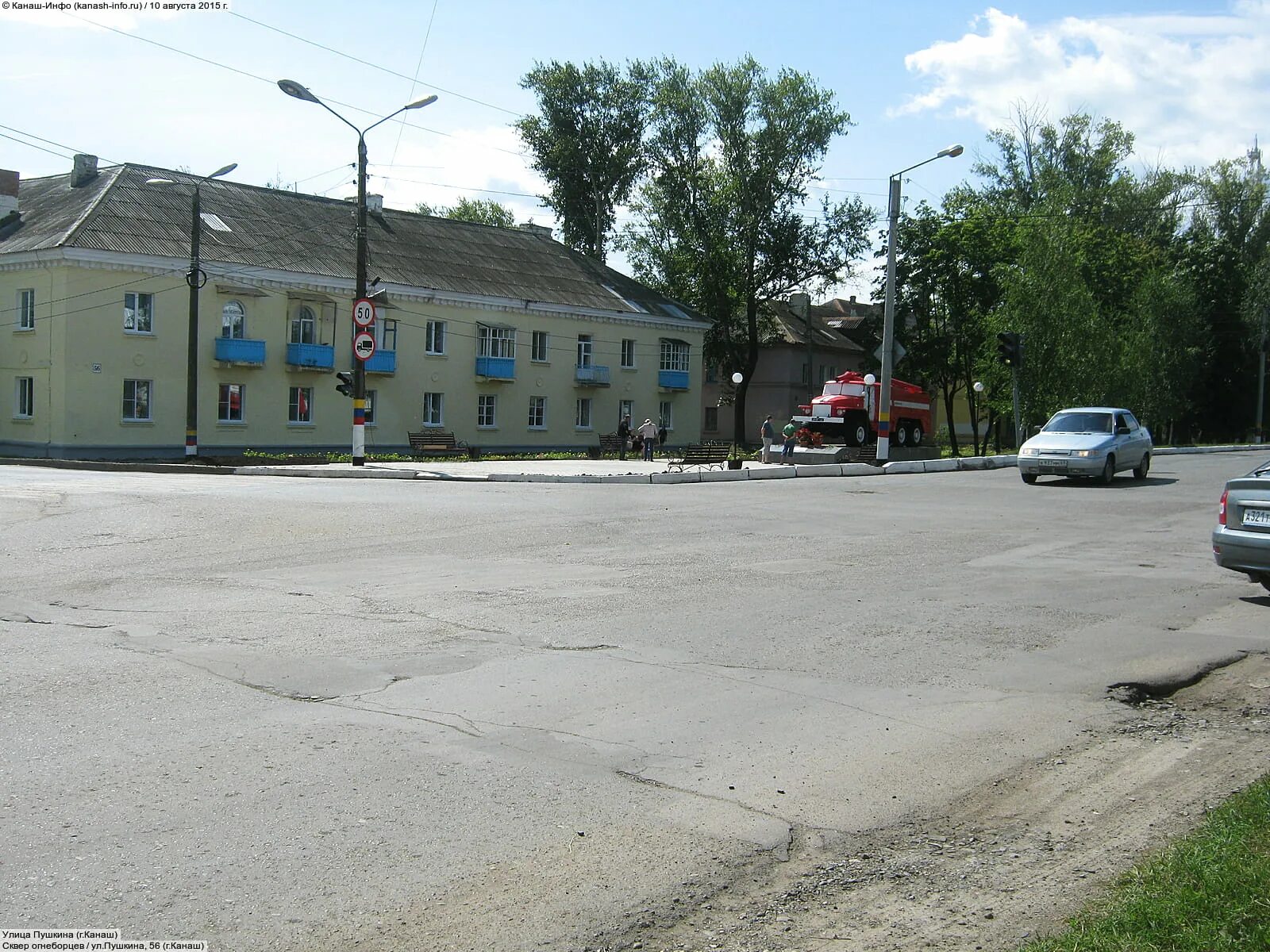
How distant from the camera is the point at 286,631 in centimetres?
822

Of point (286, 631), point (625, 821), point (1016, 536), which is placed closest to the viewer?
point (625, 821)

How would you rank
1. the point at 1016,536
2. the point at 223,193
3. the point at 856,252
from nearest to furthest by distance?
1. the point at 1016,536
2. the point at 223,193
3. the point at 856,252

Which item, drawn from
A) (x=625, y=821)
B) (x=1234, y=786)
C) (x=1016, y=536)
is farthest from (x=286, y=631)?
(x=1016, y=536)

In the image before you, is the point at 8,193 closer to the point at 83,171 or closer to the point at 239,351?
the point at 83,171

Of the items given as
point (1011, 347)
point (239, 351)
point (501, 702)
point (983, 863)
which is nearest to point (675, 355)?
point (239, 351)

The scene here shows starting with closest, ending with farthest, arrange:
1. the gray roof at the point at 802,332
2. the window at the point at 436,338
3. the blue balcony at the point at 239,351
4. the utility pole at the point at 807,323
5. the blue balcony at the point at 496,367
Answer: the blue balcony at the point at 239,351, the window at the point at 436,338, the blue balcony at the point at 496,367, the utility pole at the point at 807,323, the gray roof at the point at 802,332

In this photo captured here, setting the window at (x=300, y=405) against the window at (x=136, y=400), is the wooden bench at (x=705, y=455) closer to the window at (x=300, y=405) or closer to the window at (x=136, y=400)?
the window at (x=300, y=405)

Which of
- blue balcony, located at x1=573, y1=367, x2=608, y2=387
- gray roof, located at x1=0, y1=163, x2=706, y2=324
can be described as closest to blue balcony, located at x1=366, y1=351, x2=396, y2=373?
gray roof, located at x1=0, y1=163, x2=706, y2=324

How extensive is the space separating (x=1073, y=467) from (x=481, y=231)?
35862mm

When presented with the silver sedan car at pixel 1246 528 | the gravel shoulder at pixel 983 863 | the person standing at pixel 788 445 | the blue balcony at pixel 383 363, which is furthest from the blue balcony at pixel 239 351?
the gravel shoulder at pixel 983 863

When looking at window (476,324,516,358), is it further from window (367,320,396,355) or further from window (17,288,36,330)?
window (17,288,36,330)

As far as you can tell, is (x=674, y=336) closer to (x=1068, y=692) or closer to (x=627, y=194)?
(x=627, y=194)

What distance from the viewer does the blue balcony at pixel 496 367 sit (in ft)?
156

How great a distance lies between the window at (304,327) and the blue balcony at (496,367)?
7.44 metres
